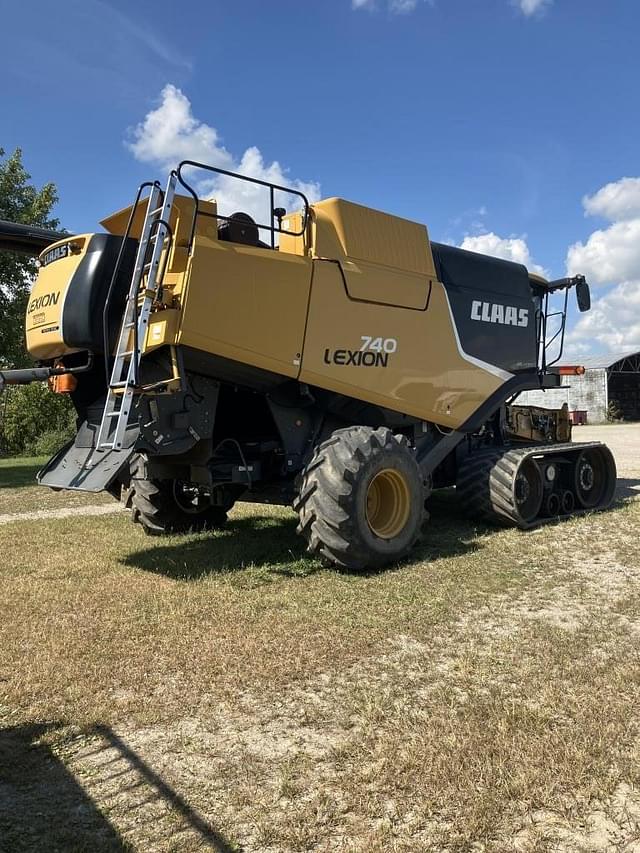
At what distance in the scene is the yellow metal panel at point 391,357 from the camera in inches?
257

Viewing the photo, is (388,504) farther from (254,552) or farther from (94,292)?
(94,292)

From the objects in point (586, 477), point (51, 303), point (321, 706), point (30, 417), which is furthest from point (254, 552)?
point (30, 417)

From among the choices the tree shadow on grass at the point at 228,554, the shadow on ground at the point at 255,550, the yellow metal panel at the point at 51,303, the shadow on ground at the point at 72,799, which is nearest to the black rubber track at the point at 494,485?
the shadow on ground at the point at 255,550

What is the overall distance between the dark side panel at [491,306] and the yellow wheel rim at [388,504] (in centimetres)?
219

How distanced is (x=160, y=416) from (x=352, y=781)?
3778mm

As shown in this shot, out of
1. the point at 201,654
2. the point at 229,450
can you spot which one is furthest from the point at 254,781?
the point at 229,450

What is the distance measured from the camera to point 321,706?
11.8 feet

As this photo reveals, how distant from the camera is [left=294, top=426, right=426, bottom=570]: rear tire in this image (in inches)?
238

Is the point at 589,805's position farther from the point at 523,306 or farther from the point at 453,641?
the point at 523,306

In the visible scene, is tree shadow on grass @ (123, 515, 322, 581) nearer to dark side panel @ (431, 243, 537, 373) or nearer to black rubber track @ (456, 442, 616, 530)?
black rubber track @ (456, 442, 616, 530)

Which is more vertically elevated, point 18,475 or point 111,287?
point 111,287

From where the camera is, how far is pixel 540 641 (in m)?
4.42

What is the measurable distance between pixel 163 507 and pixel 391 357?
317 centimetres

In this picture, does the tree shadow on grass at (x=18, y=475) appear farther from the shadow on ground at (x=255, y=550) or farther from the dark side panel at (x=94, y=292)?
the dark side panel at (x=94, y=292)
